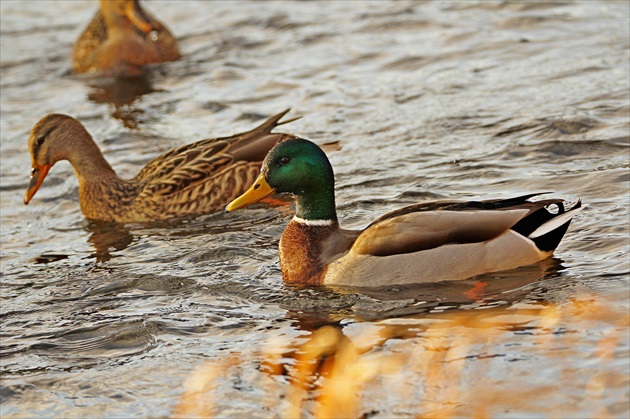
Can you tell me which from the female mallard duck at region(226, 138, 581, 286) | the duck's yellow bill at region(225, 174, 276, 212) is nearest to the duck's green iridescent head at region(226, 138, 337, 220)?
the duck's yellow bill at region(225, 174, 276, 212)

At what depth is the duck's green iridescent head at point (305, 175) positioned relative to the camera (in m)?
8.33

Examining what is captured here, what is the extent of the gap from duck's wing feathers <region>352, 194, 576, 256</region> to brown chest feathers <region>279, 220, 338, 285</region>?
41 cm

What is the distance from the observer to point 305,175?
8320mm

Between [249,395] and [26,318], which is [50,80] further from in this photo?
[249,395]

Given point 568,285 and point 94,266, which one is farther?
point 94,266

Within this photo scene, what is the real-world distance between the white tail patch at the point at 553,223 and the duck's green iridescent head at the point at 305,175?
4.50ft

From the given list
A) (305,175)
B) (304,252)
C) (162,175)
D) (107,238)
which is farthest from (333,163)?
(304,252)

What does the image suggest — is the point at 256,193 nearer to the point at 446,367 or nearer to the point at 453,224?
the point at 453,224

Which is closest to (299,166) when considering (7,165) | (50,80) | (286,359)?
(286,359)

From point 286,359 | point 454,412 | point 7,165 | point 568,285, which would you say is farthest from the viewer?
point 7,165

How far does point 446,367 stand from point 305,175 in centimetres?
220

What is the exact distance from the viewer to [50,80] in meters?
15.3

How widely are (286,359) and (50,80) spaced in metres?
9.24

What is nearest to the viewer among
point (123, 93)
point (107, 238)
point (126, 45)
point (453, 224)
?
point (453, 224)
